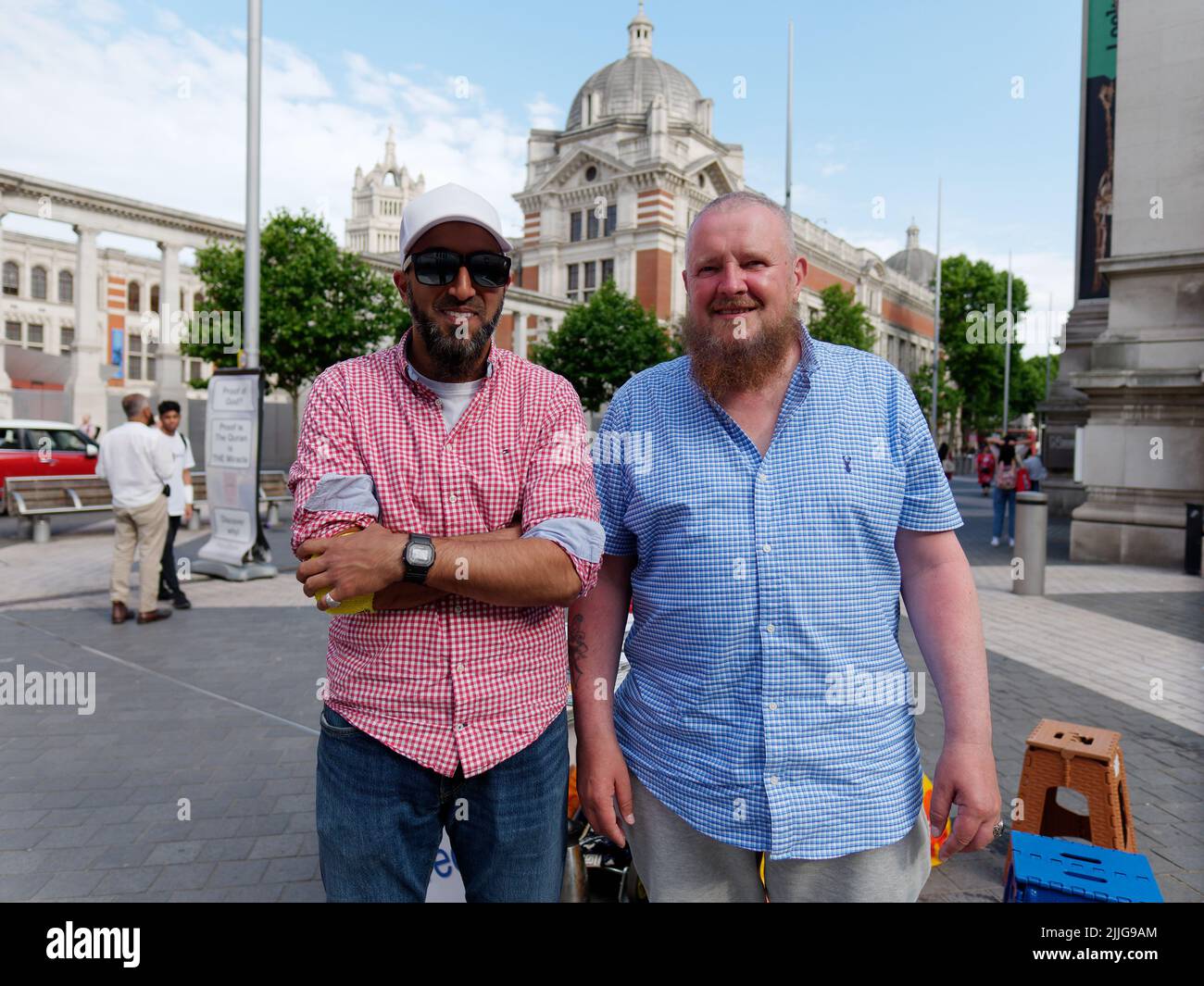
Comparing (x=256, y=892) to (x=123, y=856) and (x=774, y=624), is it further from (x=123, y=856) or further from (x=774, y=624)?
(x=774, y=624)

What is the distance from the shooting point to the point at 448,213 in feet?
6.53

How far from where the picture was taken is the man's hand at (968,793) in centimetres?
201

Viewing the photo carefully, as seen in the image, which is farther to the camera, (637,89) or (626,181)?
(637,89)

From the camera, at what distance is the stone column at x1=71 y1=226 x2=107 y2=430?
3189cm

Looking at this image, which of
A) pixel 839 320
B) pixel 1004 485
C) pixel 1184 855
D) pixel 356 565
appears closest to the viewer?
pixel 356 565

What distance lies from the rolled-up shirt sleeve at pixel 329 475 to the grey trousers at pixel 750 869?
3.20 feet

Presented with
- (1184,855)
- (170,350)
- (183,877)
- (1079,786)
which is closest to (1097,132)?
(1184,855)

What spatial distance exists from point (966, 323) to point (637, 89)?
3018 centimetres

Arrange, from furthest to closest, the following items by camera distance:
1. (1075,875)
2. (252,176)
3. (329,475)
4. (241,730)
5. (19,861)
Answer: (252,176)
(241,730)
(19,861)
(1075,875)
(329,475)

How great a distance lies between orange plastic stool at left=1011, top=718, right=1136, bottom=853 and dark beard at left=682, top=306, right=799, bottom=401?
2735 millimetres

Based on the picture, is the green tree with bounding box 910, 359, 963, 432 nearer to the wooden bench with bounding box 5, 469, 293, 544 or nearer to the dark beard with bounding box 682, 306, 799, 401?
the wooden bench with bounding box 5, 469, 293, 544

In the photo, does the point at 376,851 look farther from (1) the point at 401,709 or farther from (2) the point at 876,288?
(2) the point at 876,288

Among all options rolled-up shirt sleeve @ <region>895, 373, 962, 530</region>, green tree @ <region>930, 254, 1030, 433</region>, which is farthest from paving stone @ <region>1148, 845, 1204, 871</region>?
green tree @ <region>930, 254, 1030, 433</region>

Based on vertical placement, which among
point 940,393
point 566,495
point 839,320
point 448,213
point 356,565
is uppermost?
point 839,320
